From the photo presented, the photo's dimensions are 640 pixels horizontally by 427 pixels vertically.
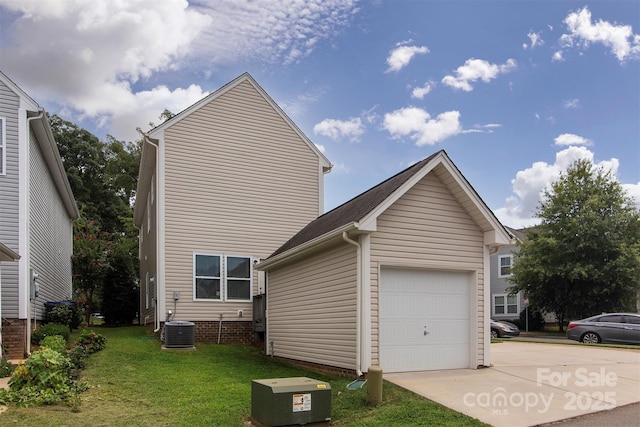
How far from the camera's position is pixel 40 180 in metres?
17.1

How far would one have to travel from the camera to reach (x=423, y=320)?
11.3 metres

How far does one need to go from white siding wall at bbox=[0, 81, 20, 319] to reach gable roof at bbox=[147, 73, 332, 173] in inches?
162

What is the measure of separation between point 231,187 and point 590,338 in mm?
14501

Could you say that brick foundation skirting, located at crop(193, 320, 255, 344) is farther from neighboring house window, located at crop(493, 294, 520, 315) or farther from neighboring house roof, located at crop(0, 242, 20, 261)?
neighboring house window, located at crop(493, 294, 520, 315)

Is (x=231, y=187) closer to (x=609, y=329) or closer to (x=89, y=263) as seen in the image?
(x=89, y=263)

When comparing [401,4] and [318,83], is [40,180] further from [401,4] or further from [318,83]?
[401,4]

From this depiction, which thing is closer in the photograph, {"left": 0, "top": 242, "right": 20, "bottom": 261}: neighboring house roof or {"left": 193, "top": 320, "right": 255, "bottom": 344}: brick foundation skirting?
{"left": 0, "top": 242, "right": 20, "bottom": 261}: neighboring house roof

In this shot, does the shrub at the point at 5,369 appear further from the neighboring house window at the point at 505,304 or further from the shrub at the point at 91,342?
the neighboring house window at the point at 505,304

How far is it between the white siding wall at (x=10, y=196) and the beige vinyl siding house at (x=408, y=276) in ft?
24.7

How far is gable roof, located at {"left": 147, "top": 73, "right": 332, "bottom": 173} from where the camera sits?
17670 millimetres

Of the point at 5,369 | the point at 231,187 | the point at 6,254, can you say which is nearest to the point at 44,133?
the point at 6,254

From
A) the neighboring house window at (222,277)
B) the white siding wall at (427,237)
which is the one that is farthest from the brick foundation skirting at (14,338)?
the white siding wall at (427,237)

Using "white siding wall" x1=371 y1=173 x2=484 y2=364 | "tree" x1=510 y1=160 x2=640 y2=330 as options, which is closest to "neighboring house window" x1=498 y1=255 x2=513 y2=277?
"tree" x1=510 y1=160 x2=640 y2=330

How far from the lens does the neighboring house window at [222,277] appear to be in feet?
56.8
